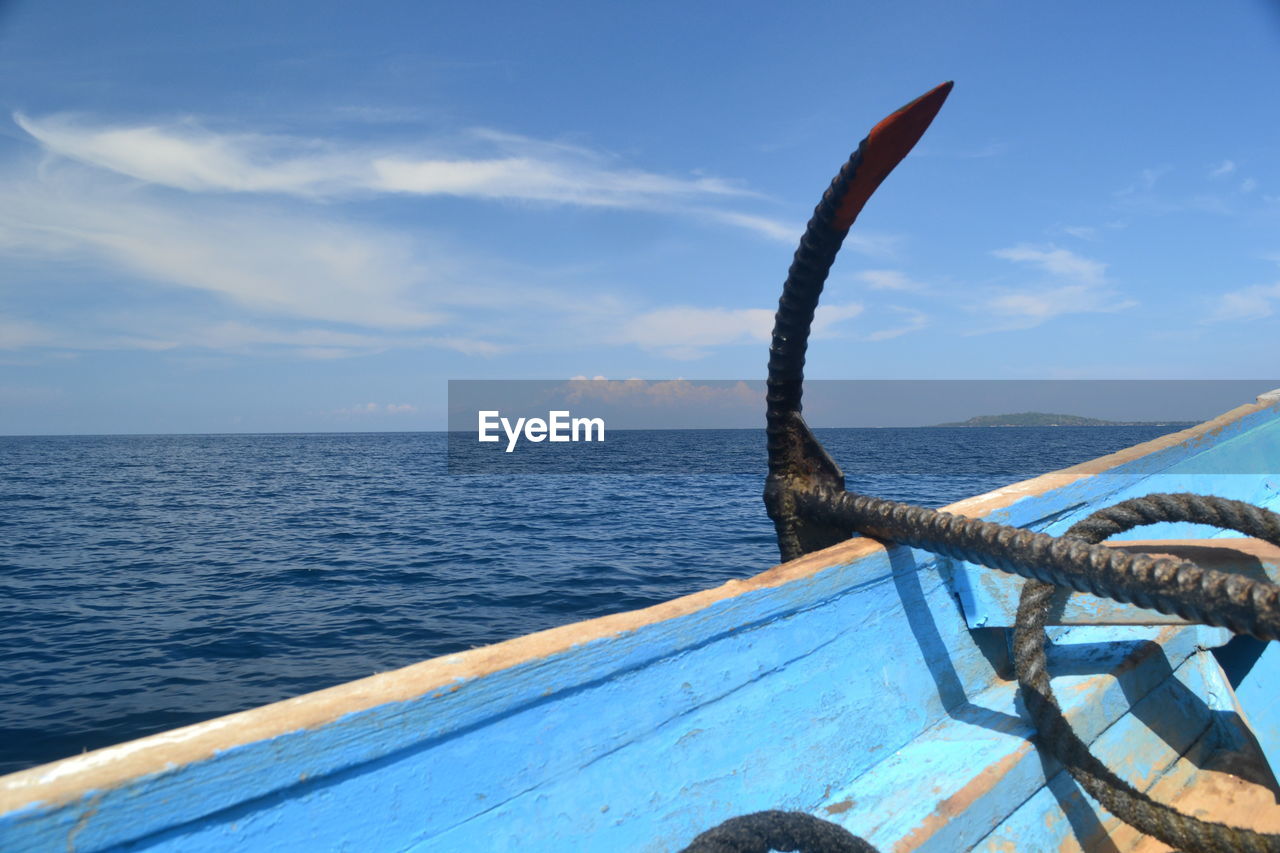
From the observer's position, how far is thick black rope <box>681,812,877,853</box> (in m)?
1.23

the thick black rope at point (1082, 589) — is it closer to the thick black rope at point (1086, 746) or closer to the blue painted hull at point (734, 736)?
the thick black rope at point (1086, 746)

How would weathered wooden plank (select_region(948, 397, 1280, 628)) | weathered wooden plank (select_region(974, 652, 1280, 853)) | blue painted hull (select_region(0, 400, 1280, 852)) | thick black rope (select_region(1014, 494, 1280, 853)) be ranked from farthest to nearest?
weathered wooden plank (select_region(948, 397, 1280, 628)) → weathered wooden plank (select_region(974, 652, 1280, 853)) → thick black rope (select_region(1014, 494, 1280, 853)) → blue painted hull (select_region(0, 400, 1280, 852))

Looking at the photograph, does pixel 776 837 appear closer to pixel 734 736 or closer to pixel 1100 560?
pixel 734 736

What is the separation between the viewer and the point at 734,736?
1.59 metres

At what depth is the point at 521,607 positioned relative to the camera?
10.6m

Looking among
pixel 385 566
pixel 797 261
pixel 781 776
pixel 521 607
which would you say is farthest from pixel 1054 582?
pixel 385 566

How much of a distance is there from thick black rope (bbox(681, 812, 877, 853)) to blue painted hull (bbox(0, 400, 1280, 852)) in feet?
0.71

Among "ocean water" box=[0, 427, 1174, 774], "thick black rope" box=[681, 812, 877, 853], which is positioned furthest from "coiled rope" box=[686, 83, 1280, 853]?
"ocean water" box=[0, 427, 1174, 774]

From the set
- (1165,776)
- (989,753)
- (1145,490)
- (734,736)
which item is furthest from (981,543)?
(1145,490)

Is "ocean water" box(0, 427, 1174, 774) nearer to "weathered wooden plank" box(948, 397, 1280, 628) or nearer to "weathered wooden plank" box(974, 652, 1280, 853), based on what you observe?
"weathered wooden plank" box(974, 652, 1280, 853)

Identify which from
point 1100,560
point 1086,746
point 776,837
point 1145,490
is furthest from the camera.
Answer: point 1145,490

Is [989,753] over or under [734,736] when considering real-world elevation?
under

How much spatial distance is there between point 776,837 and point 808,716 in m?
0.50

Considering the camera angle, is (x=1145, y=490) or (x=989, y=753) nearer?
(x=989, y=753)
